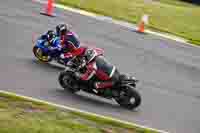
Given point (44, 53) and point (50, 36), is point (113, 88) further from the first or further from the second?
point (50, 36)

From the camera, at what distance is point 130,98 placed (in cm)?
1623

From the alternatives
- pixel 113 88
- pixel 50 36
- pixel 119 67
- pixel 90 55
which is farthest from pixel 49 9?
pixel 113 88

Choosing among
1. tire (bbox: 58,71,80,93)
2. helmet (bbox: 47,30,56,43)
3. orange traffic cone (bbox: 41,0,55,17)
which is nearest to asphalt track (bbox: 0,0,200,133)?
tire (bbox: 58,71,80,93)

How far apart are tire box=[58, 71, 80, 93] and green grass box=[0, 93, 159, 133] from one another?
2.17 meters

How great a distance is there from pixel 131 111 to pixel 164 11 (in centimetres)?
1892

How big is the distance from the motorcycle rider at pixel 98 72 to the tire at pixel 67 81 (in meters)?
0.25

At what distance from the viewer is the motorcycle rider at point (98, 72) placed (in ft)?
53.5

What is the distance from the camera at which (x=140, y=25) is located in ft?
93.5

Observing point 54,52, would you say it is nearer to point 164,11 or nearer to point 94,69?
point 94,69

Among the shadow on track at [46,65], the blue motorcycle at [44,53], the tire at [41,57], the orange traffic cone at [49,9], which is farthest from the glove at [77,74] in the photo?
the orange traffic cone at [49,9]

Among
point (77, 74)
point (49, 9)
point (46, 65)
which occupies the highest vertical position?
point (77, 74)

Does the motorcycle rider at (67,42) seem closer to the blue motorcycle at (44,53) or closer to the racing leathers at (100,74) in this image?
the blue motorcycle at (44,53)

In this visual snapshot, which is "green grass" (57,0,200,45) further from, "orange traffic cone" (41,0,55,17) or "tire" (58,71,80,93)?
"tire" (58,71,80,93)

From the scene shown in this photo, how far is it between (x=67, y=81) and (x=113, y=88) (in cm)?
126
